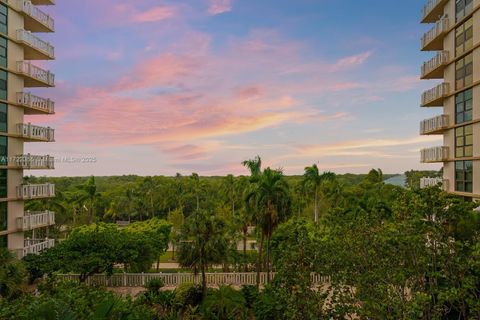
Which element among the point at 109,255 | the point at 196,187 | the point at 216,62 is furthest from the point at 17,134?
the point at 196,187

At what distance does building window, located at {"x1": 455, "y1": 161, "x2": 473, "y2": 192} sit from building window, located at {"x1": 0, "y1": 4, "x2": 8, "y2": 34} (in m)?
31.5

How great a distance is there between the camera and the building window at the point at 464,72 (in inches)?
866

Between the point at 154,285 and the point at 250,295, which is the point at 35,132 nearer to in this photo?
the point at 154,285

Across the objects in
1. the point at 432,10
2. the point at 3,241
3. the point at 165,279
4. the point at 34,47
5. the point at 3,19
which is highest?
the point at 432,10

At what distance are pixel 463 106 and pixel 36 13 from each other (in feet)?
101

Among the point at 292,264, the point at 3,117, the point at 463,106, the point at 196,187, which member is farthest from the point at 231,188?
the point at 292,264

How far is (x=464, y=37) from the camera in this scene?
22.5 m

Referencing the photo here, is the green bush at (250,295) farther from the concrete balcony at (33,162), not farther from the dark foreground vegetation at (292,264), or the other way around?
the concrete balcony at (33,162)

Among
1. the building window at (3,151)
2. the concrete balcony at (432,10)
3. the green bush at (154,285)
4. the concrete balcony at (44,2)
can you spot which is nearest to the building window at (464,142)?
the concrete balcony at (432,10)

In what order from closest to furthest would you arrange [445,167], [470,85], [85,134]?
[470,85], [445,167], [85,134]

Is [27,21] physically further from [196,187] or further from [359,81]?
[196,187]

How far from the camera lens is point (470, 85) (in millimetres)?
21781

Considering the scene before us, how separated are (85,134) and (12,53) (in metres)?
9.48

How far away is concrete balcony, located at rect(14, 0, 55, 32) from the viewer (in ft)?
80.1
